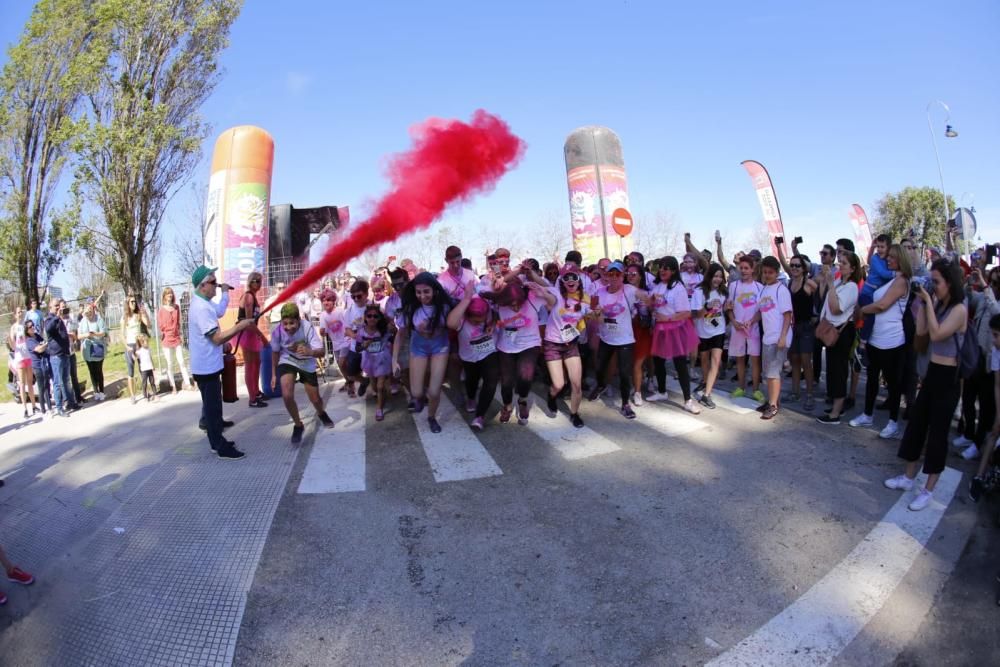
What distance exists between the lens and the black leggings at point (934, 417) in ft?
13.2

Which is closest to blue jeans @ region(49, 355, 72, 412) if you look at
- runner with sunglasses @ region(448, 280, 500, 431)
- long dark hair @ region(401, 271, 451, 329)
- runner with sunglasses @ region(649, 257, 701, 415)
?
long dark hair @ region(401, 271, 451, 329)

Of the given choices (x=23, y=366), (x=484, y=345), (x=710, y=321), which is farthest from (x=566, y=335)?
(x=23, y=366)

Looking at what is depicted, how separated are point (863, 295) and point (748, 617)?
4618mm

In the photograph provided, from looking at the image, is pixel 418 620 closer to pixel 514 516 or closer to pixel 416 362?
pixel 514 516

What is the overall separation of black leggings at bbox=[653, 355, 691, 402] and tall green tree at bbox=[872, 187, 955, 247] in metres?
41.6

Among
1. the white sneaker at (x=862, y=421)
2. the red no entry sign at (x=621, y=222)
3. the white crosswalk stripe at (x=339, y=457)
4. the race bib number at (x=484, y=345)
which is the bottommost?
the white sneaker at (x=862, y=421)

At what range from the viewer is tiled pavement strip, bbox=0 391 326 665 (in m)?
3.01

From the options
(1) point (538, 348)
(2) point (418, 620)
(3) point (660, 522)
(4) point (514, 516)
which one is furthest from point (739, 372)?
(2) point (418, 620)

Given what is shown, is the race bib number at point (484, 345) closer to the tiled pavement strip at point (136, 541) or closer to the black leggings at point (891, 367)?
the tiled pavement strip at point (136, 541)

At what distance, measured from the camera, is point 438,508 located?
436 cm

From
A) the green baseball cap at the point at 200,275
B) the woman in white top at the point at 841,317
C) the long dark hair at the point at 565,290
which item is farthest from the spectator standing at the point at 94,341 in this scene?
the woman in white top at the point at 841,317

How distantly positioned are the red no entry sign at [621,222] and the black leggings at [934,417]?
11159 millimetres

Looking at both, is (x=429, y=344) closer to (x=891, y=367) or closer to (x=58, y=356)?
(x=891, y=367)

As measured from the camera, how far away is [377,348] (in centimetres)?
700
